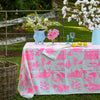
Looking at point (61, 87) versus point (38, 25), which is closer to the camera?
point (61, 87)

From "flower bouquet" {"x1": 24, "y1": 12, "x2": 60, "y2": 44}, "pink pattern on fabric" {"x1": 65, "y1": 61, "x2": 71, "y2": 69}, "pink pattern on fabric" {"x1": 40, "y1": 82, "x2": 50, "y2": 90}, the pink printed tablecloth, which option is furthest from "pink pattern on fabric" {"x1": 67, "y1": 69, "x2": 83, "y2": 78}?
"flower bouquet" {"x1": 24, "y1": 12, "x2": 60, "y2": 44}

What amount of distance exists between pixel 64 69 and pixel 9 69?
0.82 m

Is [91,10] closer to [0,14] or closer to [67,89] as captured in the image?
[67,89]

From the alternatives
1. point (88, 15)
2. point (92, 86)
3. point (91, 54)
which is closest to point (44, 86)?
point (92, 86)

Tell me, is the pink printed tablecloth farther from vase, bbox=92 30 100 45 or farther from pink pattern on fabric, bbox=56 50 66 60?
vase, bbox=92 30 100 45

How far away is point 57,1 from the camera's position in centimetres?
1524

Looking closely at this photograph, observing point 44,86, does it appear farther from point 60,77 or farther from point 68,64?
point 68,64

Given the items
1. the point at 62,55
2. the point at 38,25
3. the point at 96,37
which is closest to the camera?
the point at 62,55

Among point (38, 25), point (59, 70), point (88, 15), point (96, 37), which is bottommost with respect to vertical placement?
point (59, 70)

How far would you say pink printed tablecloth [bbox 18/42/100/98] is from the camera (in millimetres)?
3988

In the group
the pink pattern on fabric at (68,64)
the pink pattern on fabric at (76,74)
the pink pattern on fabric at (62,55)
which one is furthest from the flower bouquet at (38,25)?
the pink pattern on fabric at (76,74)

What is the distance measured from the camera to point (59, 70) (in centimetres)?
403

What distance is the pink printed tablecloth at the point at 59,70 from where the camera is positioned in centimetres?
399

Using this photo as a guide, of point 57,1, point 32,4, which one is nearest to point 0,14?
point 32,4
